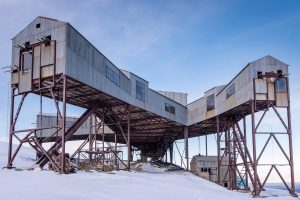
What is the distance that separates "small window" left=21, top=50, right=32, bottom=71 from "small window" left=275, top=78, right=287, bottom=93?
2261 cm

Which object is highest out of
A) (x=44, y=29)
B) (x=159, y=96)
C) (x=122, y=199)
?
(x=44, y=29)

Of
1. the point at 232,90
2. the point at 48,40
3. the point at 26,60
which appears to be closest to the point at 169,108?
the point at 232,90

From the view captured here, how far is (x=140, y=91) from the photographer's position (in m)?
46.0

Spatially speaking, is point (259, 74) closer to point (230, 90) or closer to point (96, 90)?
point (230, 90)

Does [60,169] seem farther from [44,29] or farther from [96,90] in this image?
[44,29]

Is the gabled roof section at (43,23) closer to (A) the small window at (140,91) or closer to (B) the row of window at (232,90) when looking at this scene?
(A) the small window at (140,91)

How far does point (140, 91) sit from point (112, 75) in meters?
7.58

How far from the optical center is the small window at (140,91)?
4538 cm

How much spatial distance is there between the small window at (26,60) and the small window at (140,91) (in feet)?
50.5

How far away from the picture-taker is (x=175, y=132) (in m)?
65.0

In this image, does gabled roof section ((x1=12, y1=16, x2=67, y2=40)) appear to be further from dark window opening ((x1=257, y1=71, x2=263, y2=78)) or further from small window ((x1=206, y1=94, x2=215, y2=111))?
small window ((x1=206, y1=94, x2=215, y2=111))

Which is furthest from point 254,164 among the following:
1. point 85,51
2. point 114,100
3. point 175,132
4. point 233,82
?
point 175,132

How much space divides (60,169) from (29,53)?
429 inches

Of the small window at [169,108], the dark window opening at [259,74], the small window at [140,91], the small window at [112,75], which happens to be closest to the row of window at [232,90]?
the dark window opening at [259,74]
